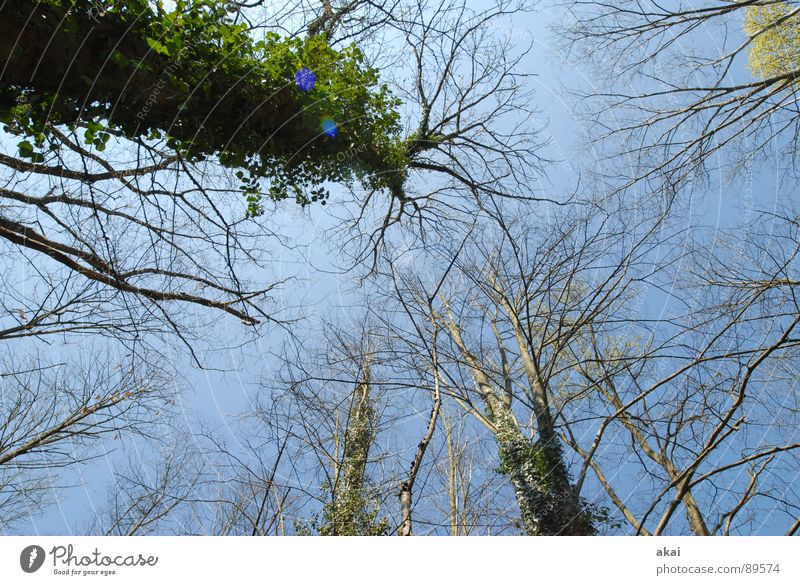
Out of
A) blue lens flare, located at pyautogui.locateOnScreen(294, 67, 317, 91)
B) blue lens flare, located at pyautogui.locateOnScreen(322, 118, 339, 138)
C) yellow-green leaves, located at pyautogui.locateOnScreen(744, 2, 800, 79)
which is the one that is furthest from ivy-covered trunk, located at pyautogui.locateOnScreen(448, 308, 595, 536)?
yellow-green leaves, located at pyautogui.locateOnScreen(744, 2, 800, 79)

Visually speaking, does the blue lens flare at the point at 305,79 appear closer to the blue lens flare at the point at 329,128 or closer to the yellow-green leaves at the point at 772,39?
the blue lens flare at the point at 329,128

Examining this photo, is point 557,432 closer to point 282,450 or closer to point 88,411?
point 282,450

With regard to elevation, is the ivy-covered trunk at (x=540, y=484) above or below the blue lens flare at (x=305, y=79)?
below

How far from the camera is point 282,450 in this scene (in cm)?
394

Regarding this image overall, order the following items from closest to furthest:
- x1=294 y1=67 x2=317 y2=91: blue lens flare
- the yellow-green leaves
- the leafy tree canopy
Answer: the leafy tree canopy
x1=294 y1=67 x2=317 y2=91: blue lens flare
the yellow-green leaves

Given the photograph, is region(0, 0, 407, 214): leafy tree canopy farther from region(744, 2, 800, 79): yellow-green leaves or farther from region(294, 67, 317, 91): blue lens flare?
region(744, 2, 800, 79): yellow-green leaves

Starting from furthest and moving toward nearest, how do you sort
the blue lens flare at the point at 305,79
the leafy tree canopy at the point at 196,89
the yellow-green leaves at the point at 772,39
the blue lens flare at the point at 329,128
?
the yellow-green leaves at the point at 772,39, the blue lens flare at the point at 329,128, the blue lens flare at the point at 305,79, the leafy tree canopy at the point at 196,89

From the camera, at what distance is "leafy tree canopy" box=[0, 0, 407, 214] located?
250cm

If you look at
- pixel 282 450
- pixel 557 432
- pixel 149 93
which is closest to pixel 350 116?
pixel 149 93

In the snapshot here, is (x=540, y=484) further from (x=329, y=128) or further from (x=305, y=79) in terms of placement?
(x=305, y=79)

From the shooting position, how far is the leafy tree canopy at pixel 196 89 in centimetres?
250

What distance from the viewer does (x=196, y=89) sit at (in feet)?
9.71

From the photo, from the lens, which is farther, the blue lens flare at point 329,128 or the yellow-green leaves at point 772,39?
the yellow-green leaves at point 772,39

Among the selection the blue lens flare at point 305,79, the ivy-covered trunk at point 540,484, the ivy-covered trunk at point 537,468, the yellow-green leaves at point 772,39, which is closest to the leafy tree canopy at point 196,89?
the blue lens flare at point 305,79
